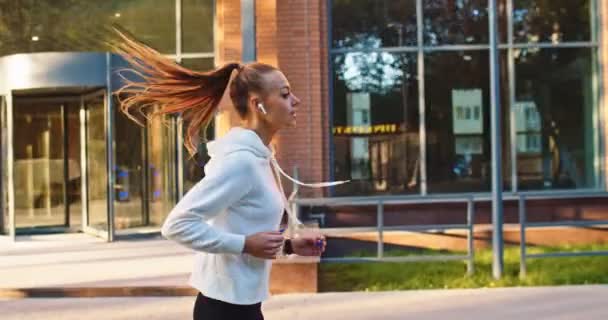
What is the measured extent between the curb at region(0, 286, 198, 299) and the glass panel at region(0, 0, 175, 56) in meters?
6.87

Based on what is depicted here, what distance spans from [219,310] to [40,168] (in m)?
13.9

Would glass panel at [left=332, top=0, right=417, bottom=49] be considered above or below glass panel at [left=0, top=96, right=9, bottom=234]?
above

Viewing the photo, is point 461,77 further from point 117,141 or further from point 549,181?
point 117,141

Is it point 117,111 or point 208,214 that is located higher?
point 117,111

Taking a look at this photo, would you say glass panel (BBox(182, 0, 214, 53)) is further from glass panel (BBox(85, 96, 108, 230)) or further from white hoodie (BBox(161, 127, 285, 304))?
white hoodie (BBox(161, 127, 285, 304))

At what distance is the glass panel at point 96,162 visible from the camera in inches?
602

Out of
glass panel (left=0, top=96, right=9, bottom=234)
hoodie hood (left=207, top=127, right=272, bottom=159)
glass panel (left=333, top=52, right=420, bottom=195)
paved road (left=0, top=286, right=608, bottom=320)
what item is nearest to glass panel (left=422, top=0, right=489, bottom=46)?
glass panel (left=333, top=52, right=420, bottom=195)

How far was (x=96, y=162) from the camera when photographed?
15.5 m

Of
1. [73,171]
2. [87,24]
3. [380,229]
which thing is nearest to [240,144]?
[380,229]

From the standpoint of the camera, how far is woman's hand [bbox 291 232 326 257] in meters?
3.11

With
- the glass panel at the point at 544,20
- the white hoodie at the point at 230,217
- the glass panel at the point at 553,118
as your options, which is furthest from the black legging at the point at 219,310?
the glass panel at the point at 544,20

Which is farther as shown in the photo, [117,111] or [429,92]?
[117,111]

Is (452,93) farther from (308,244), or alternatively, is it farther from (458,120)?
(308,244)

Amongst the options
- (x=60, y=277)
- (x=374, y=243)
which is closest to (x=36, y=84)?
(x=60, y=277)
